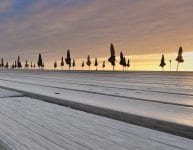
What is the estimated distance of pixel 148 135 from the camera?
5.47 feet

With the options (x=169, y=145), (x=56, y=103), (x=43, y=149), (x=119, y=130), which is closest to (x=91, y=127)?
(x=119, y=130)

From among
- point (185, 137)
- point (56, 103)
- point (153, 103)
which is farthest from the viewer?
point (56, 103)

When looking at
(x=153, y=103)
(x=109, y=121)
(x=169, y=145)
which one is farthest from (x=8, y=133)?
(x=153, y=103)

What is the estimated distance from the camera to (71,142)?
164 centimetres

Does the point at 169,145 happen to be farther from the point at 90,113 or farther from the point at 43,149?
the point at 90,113

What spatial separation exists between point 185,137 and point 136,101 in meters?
1.11

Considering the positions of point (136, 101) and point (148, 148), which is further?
point (136, 101)

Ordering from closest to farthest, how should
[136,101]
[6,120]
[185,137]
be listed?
[185,137] → [6,120] → [136,101]

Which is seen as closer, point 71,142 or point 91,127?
point 71,142

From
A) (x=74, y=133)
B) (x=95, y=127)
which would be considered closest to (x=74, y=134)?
(x=74, y=133)

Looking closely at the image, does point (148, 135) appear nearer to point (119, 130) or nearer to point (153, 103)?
point (119, 130)

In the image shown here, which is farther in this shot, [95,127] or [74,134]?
[95,127]

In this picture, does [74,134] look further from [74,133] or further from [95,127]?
[95,127]

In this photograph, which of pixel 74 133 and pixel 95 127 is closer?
pixel 74 133
